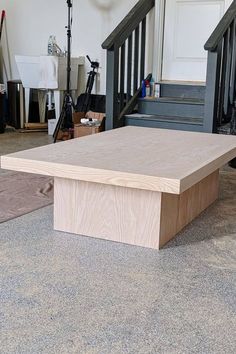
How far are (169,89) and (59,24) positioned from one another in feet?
6.99

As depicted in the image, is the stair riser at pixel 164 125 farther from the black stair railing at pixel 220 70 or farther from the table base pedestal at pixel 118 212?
the table base pedestal at pixel 118 212

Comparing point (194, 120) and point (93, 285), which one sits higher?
point (194, 120)

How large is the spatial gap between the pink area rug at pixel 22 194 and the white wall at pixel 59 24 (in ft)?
8.82

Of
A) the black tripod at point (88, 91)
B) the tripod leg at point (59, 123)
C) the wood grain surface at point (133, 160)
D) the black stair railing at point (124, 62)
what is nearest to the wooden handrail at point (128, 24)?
the black stair railing at point (124, 62)

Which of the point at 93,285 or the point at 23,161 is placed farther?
the point at 23,161

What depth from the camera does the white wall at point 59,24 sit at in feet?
20.1

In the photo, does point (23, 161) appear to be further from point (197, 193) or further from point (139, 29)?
point (139, 29)

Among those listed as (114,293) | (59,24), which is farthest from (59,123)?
(114,293)

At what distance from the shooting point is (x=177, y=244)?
2.70m

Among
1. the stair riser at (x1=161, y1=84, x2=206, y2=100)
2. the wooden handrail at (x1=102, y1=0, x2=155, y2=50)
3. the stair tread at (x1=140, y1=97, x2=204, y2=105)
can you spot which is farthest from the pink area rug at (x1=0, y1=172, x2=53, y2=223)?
the stair riser at (x1=161, y1=84, x2=206, y2=100)

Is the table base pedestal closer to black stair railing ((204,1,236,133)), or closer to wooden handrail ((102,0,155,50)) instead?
black stair railing ((204,1,236,133))

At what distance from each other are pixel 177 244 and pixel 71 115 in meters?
3.51

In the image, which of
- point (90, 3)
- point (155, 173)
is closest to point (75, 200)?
point (155, 173)

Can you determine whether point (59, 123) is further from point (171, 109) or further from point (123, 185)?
point (123, 185)
